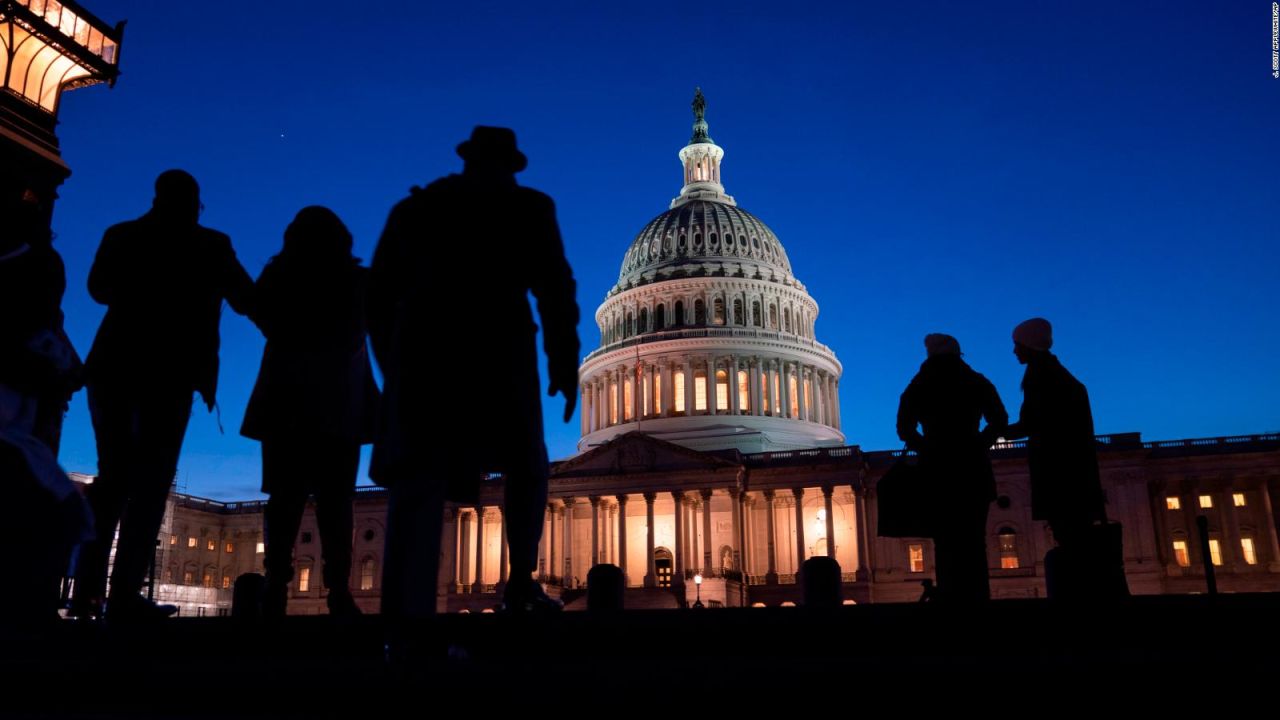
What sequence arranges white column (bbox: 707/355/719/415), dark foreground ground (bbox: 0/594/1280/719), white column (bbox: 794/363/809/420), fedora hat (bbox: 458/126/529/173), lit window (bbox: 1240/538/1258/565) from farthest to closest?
white column (bbox: 794/363/809/420), white column (bbox: 707/355/719/415), lit window (bbox: 1240/538/1258/565), fedora hat (bbox: 458/126/529/173), dark foreground ground (bbox: 0/594/1280/719)

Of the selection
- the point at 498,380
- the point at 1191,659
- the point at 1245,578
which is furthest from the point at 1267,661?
the point at 1245,578

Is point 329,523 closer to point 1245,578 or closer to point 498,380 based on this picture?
point 498,380

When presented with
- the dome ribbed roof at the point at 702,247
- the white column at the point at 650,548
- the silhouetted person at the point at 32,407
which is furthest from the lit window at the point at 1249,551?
the silhouetted person at the point at 32,407

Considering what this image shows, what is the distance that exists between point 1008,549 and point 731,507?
18.9m

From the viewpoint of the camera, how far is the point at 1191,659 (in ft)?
14.7

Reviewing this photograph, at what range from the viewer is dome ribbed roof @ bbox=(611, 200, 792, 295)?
98.4 meters

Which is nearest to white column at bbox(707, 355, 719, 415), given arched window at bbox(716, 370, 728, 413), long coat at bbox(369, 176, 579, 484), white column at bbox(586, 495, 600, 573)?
arched window at bbox(716, 370, 728, 413)

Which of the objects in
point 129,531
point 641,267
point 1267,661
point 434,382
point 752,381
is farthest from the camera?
point 641,267

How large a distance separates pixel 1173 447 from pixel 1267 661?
7688 cm

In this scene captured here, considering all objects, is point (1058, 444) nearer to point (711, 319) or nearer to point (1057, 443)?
point (1057, 443)

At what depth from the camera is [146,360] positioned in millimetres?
8977

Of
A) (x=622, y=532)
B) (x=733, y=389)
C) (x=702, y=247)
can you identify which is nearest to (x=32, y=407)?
(x=622, y=532)

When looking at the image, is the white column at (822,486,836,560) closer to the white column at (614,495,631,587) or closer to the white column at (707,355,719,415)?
the white column at (614,495,631,587)

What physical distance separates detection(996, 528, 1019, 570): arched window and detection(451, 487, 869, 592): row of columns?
8898mm
